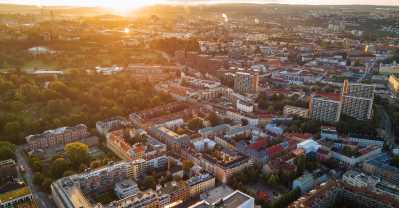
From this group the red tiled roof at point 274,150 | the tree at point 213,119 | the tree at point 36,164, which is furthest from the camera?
the tree at point 213,119

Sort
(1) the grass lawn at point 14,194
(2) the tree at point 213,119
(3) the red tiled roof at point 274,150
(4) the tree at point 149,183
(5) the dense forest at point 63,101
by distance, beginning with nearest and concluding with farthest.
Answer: (1) the grass lawn at point 14,194 → (4) the tree at point 149,183 → (3) the red tiled roof at point 274,150 → (5) the dense forest at point 63,101 → (2) the tree at point 213,119

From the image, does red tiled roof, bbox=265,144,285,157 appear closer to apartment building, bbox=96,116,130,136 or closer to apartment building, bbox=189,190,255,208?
apartment building, bbox=189,190,255,208

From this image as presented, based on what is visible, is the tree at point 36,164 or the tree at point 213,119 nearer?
the tree at point 36,164

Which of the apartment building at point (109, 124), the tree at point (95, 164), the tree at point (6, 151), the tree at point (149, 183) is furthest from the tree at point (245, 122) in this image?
the tree at point (6, 151)

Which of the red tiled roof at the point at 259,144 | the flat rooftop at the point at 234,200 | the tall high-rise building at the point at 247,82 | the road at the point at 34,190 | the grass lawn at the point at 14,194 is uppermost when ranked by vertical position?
the tall high-rise building at the point at 247,82

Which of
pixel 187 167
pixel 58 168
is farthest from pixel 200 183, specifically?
pixel 58 168

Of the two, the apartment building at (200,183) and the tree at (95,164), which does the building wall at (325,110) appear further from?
the tree at (95,164)

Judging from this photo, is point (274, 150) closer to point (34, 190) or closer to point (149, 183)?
point (149, 183)
